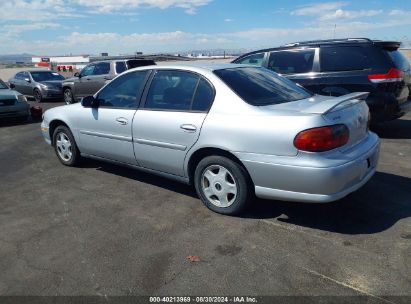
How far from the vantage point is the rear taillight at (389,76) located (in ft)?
22.4

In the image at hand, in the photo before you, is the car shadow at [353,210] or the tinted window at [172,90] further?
the tinted window at [172,90]

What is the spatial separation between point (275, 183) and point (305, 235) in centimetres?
56

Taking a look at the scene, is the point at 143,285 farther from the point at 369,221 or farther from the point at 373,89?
the point at 373,89

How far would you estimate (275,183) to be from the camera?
3.63 m

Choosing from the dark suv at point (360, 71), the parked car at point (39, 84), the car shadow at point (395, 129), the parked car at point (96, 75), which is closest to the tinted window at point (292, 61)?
the dark suv at point (360, 71)

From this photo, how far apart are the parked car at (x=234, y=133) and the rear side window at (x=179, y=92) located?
13 mm

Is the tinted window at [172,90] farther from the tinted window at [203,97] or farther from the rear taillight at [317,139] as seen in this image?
the rear taillight at [317,139]

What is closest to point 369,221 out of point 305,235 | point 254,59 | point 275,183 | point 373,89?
point 305,235

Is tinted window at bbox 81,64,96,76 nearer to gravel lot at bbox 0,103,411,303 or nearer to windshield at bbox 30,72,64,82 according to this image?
windshield at bbox 30,72,64,82

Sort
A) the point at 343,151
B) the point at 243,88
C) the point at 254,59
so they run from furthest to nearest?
the point at 254,59, the point at 243,88, the point at 343,151

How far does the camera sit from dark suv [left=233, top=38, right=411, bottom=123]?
272 inches

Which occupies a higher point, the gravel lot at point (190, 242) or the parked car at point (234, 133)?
the parked car at point (234, 133)

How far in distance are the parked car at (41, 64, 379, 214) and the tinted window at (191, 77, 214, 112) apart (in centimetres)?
1

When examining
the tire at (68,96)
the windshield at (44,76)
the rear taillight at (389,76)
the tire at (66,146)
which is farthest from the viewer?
the windshield at (44,76)
